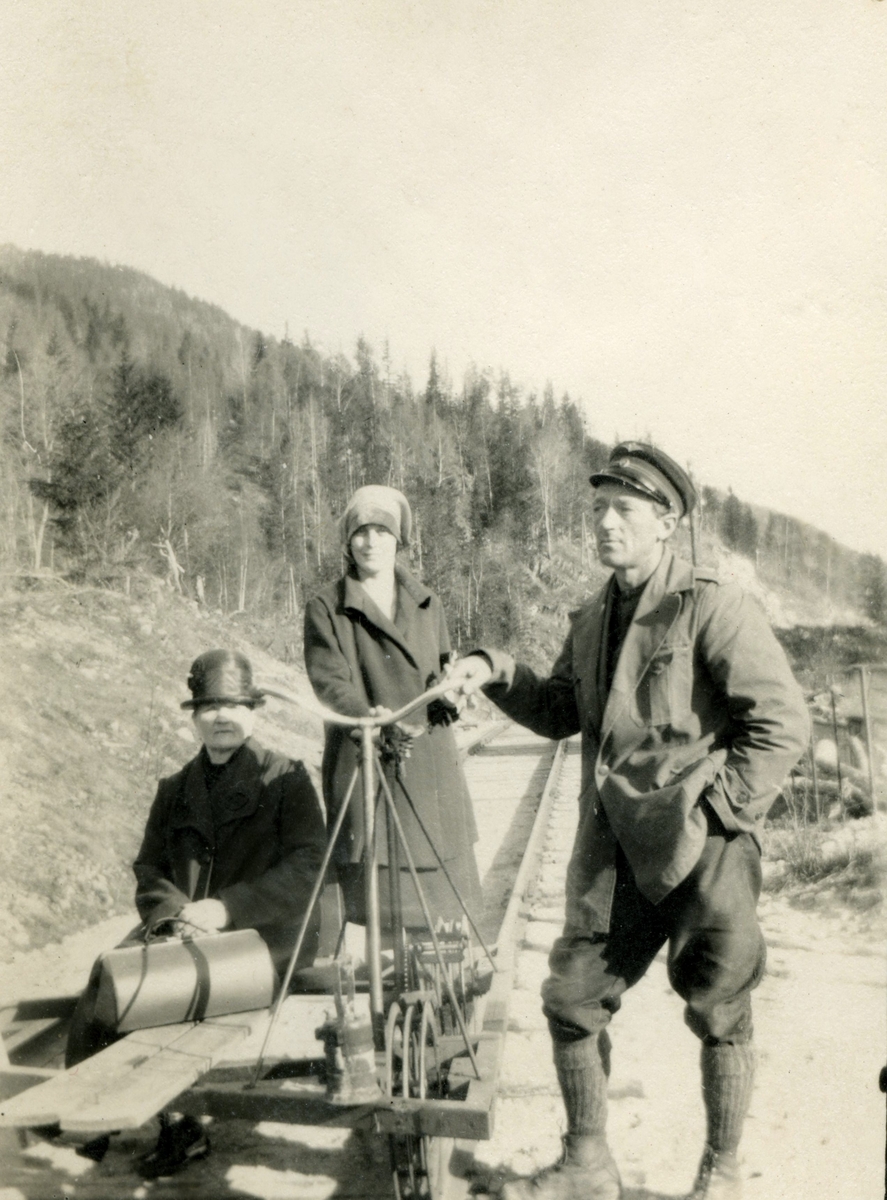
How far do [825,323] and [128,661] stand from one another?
10056mm

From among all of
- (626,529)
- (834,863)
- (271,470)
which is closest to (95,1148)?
(626,529)

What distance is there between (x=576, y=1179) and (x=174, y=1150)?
125 centimetres

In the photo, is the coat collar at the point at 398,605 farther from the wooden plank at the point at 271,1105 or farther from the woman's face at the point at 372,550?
the wooden plank at the point at 271,1105

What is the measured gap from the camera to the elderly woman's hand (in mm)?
3189

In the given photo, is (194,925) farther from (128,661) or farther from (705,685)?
(128,661)

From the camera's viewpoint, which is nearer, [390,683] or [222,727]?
[222,727]

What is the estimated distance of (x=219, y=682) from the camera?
132 inches

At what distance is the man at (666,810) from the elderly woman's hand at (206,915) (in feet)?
3.74

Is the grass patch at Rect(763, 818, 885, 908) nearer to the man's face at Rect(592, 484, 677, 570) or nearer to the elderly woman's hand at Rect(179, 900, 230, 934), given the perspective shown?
the man's face at Rect(592, 484, 677, 570)

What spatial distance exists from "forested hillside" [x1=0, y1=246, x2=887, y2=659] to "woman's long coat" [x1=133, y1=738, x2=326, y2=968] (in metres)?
4.04

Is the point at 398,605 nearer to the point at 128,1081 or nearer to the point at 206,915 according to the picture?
the point at 206,915

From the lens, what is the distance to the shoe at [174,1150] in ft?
9.77

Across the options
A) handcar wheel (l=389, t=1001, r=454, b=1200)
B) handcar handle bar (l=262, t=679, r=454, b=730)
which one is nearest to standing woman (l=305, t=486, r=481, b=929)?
handcar handle bar (l=262, t=679, r=454, b=730)

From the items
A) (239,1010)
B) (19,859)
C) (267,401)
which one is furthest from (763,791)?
(267,401)
